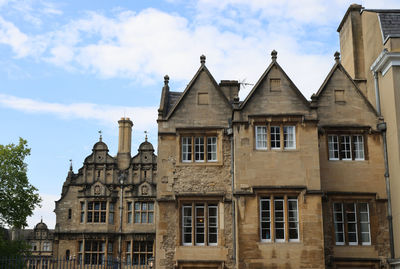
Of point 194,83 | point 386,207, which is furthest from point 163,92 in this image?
point 386,207

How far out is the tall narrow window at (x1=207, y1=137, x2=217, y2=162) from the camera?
21.1m

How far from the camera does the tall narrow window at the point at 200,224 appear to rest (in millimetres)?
20234

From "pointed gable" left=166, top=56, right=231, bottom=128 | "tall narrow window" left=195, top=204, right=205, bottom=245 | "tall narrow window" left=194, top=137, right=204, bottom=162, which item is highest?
"pointed gable" left=166, top=56, right=231, bottom=128

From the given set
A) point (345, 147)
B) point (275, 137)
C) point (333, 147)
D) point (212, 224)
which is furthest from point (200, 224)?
point (345, 147)

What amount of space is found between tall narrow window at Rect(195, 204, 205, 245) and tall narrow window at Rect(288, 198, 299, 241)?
134 inches

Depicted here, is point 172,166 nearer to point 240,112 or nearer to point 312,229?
point 240,112

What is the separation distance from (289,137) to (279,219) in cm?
330

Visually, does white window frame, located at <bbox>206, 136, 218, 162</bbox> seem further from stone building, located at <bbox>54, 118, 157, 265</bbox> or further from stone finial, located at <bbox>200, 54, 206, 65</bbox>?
stone building, located at <bbox>54, 118, 157, 265</bbox>

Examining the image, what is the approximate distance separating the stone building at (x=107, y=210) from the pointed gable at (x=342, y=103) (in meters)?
18.4

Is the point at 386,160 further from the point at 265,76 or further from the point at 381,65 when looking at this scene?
the point at 265,76

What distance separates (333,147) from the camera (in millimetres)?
21328

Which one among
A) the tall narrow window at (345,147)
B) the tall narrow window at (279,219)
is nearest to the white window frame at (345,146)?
the tall narrow window at (345,147)

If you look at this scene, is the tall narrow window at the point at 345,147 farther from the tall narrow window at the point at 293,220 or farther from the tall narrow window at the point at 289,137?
the tall narrow window at the point at 293,220

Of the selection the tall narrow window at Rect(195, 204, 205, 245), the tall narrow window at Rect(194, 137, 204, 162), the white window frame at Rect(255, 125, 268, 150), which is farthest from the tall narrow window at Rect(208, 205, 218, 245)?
the white window frame at Rect(255, 125, 268, 150)
